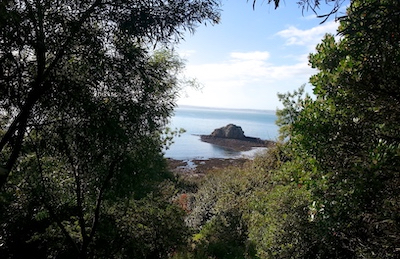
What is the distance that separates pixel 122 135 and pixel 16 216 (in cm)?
414

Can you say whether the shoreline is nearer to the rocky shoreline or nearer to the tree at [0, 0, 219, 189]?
the rocky shoreline

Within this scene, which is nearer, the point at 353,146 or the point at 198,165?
the point at 353,146

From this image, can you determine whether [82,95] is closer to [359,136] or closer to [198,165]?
[359,136]

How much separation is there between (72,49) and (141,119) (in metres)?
1.59

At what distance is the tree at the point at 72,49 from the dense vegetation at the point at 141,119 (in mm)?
14

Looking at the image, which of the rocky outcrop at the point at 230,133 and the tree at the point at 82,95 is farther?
the rocky outcrop at the point at 230,133

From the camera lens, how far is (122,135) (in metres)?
4.07

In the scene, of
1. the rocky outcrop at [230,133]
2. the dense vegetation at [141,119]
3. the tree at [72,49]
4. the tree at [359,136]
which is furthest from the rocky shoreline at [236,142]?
the tree at [72,49]

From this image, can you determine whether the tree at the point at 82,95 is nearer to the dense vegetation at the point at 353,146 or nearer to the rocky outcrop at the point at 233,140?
the dense vegetation at the point at 353,146

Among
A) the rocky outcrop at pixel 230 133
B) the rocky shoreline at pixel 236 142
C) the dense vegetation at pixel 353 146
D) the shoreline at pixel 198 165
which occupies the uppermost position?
the dense vegetation at pixel 353 146

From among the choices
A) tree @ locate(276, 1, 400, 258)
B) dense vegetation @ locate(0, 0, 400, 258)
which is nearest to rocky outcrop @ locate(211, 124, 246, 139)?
dense vegetation @ locate(0, 0, 400, 258)

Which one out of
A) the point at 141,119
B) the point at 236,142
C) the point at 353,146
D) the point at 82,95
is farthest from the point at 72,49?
the point at 236,142

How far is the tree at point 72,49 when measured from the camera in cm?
312

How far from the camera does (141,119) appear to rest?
482 cm
